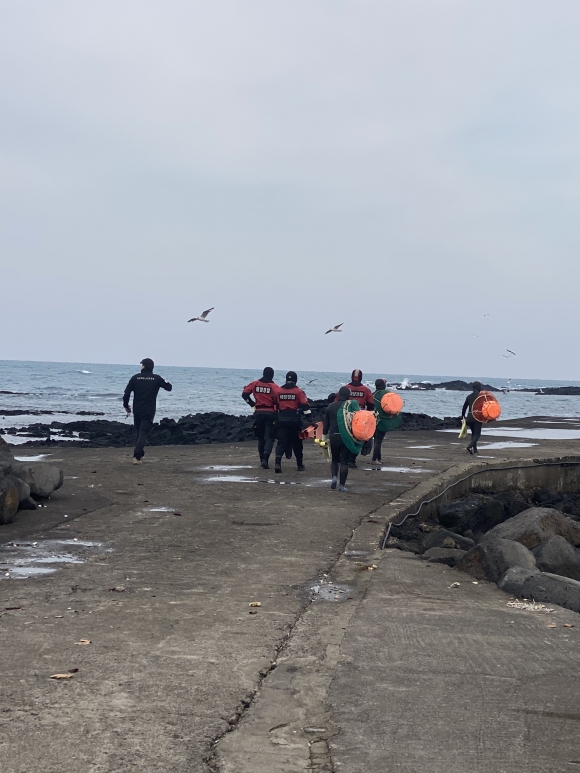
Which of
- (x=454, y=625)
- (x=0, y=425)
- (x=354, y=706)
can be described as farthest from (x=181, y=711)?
(x=0, y=425)

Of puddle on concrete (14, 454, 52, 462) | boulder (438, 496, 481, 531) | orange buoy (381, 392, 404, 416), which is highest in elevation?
orange buoy (381, 392, 404, 416)

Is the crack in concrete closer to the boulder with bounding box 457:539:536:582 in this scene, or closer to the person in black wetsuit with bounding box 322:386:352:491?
the boulder with bounding box 457:539:536:582

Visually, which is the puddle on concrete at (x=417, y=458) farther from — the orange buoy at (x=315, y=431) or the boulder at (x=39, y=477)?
the boulder at (x=39, y=477)

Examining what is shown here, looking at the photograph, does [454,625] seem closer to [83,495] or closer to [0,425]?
[83,495]

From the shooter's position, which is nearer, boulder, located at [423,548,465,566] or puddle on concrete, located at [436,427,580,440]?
Answer: boulder, located at [423,548,465,566]

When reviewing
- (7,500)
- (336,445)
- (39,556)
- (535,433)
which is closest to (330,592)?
(39,556)

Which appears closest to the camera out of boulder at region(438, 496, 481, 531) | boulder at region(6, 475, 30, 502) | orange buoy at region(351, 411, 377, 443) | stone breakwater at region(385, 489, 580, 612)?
stone breakwater at region(385, 489, 580, 612)

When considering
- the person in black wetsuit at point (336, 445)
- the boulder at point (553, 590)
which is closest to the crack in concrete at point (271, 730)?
the boulder at point (553, 590)

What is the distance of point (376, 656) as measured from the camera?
16.6 feet

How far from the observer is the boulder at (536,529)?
31.7 ft

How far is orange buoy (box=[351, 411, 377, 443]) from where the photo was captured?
12.7 m

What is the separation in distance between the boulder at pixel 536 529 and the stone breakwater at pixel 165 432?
1666 centimetres

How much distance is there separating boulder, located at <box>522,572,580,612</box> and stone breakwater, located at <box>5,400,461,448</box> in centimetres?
2002

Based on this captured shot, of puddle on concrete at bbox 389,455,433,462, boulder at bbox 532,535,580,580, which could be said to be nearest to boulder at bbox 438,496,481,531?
boulder at bbox 532,535,580,580
